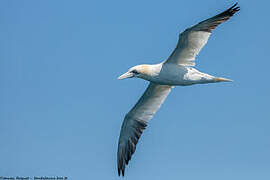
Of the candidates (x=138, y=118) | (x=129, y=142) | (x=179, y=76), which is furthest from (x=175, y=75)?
(x=129, y=142)

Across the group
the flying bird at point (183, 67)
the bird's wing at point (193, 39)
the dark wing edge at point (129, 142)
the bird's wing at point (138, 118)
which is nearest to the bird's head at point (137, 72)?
the flying bird at point (183, 67)

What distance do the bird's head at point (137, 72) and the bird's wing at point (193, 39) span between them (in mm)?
776

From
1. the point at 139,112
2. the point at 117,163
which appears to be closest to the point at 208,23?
the point at 139,112

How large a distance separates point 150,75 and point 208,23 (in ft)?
8.64

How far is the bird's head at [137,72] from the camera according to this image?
57.2 feet

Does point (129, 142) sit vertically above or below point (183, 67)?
below

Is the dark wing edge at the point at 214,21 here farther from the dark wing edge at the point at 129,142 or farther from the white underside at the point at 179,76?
the dark wing edge at the point at 129,142

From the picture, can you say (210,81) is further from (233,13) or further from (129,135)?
(129,135)

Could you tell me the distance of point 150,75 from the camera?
1734cm

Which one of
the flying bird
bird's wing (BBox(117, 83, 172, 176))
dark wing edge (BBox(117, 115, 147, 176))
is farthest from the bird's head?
dark wing edge (BBox(117, 115, 147, 176))

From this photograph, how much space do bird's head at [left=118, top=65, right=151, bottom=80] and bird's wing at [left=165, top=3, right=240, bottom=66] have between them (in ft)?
2.55

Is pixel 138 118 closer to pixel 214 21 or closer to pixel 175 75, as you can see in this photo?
pixel 175 75

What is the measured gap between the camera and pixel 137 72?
17.6 meters

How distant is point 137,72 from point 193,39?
2.27 metres
